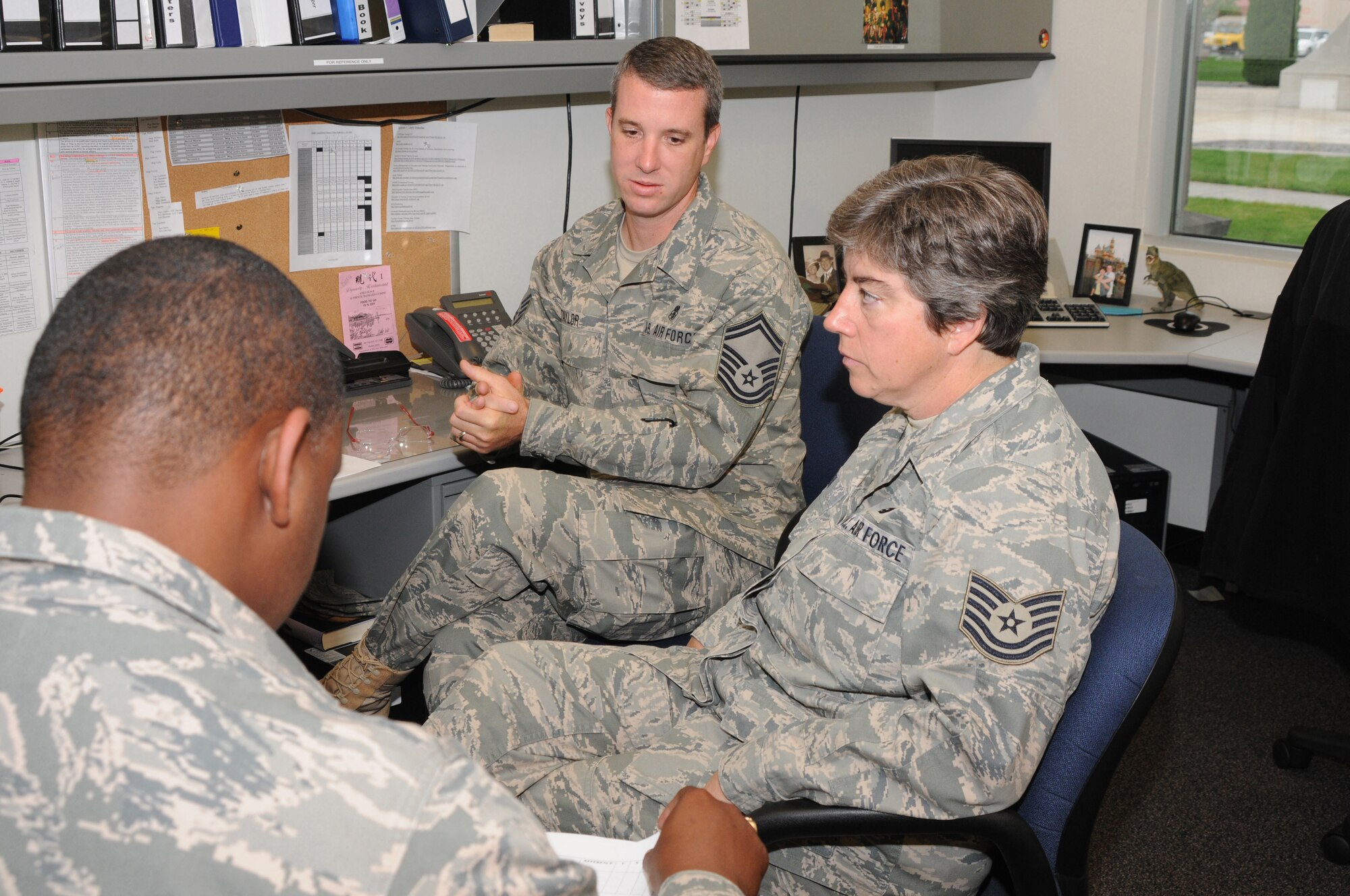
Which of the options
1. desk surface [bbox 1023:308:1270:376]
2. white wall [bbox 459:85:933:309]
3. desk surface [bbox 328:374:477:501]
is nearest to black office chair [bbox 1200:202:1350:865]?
desk surface [bbox 1023:308:1270:376]

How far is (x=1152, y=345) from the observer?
9.03ft

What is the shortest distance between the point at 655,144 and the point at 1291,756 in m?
1.73

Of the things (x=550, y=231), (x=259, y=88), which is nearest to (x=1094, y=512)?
(x=259, y=88)

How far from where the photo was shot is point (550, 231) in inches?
109

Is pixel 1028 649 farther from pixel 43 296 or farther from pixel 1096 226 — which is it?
pixel 1096 226

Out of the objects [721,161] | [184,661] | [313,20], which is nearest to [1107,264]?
[721,161]

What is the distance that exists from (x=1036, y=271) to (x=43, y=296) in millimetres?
1701

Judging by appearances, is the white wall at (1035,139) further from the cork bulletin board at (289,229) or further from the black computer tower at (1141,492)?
the black computer tower at (1141,492)

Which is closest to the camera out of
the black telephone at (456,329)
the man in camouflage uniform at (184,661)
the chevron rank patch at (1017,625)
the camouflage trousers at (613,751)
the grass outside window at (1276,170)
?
the man in camouflage uniform at (184,661)

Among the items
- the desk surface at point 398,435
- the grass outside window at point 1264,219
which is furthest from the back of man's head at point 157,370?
the grass outside window at point 1264,219

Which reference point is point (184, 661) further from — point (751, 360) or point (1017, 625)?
point (751, 360)

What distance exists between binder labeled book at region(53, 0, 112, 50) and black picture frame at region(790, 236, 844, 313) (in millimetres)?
1783

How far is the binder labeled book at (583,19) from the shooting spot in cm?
229

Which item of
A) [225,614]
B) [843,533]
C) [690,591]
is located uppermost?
[225,614]
